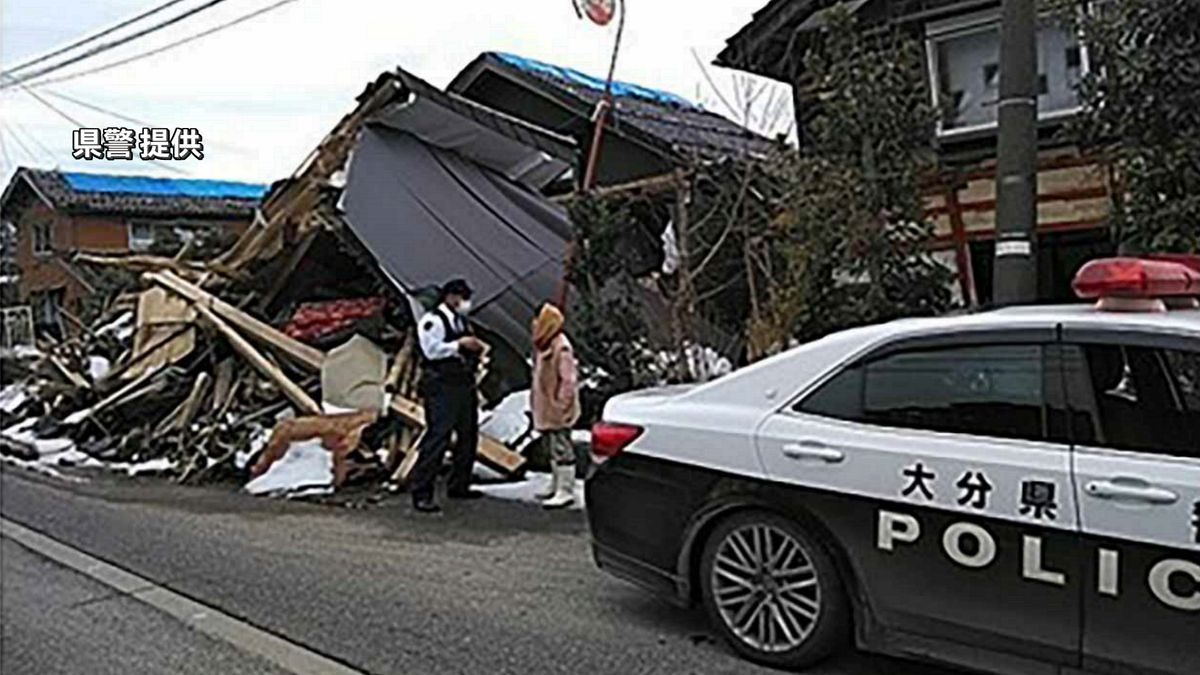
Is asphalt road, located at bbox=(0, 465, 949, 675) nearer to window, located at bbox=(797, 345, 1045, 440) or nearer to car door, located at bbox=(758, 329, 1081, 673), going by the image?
car door, located at bbox=(758, 329, 1081, 673)

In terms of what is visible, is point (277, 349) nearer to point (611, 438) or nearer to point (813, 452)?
point (611, 438)

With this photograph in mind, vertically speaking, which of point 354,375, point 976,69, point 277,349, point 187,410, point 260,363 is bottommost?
point 187,410

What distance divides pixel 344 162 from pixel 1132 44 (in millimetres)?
8257

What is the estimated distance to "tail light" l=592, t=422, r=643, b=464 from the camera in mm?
5410

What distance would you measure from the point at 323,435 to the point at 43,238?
2922 centimetres

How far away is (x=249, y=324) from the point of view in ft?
41.9

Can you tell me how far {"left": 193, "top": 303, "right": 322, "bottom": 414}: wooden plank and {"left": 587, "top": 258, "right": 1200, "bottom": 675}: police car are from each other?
668 cm

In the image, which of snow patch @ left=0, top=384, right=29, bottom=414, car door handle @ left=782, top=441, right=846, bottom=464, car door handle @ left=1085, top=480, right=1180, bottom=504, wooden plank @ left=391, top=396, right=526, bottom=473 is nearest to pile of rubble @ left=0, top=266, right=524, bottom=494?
wooden plank @ left=391, top=396, right=526, bottom=473

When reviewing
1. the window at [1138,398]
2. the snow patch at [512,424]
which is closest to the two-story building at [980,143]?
the snow patch at [512,424]

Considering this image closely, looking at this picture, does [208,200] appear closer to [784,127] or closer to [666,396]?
[784,127]

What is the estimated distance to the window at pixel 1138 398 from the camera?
4043 millimetres

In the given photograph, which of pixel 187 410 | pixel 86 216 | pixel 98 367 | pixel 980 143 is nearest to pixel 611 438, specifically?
pixel 980 143

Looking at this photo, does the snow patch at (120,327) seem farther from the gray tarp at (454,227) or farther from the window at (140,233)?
the window at (140,233)

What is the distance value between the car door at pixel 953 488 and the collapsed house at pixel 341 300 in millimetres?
5645
